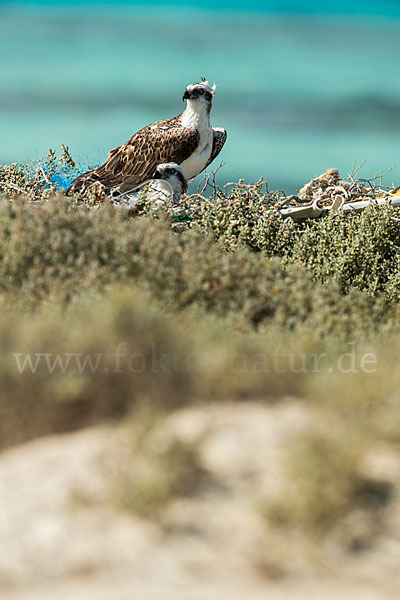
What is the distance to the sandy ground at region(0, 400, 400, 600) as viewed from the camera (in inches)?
93.5

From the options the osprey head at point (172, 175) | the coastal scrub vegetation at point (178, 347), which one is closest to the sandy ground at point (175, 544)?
the coastal scrub vegetation at point (178, 347)

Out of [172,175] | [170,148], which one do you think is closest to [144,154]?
[170,148]

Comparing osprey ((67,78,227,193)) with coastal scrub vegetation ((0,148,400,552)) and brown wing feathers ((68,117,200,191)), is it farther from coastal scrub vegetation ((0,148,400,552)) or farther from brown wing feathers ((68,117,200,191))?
coastal scrub vegetation ((0,148,400,552))

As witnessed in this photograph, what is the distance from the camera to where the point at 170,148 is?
26.6 feet

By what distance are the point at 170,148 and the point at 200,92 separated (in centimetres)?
78

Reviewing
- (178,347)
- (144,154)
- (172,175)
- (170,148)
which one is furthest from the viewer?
(144,154)

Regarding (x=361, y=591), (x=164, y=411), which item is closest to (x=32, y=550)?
(x=164, y=411)

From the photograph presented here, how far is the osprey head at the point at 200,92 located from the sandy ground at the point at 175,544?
5.75 meters

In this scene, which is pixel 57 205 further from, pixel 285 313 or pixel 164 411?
pixel 164 411

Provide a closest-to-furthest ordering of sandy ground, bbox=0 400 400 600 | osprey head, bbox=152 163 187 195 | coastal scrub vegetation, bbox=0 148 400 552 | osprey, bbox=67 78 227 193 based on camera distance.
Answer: sandy ground, bbox=0 400 400 600 → coastal scrub vegetation, bbox=0 148 400 552 → osprey head, bbox=152 163 187 195 → osprey, bbox=67 78 227 193

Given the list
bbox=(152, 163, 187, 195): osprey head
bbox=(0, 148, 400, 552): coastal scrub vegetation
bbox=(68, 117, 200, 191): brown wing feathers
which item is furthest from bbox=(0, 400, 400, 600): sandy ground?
bbox=(68, 117, 200, 191): brown wing feathers

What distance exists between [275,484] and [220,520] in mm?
311

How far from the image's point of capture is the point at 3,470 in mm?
3102

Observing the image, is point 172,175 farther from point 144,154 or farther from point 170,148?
point 144,154
